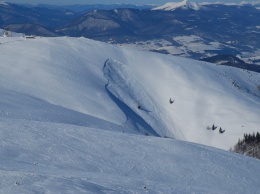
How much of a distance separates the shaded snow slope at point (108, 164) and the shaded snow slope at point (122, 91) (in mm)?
5351

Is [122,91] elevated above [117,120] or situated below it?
below

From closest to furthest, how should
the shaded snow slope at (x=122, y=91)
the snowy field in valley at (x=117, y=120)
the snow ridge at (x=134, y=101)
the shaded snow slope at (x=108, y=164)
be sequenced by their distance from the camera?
the shaded snow slope at (x=108, y=164), the snowy field in valley at (x=117, y=120), the shaded snow slope at (x=122, y=91), the snow ridge at (x=134, y=101)

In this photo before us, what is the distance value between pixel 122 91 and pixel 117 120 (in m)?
9.00

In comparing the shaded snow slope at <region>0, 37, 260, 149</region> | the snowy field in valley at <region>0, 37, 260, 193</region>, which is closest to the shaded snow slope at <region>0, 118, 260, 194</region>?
the snowy field in valley at <region>0, 37, 260, 193</region>

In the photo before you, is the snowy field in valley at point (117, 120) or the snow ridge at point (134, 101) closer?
the snowy field in valley at point (117, 120)

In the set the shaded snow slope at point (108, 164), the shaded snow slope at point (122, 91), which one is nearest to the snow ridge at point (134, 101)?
the shaded snow slope at point (122, 91)

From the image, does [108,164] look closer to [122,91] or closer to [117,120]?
[117,120]

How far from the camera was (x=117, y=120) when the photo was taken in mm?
28047

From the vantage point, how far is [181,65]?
163ft

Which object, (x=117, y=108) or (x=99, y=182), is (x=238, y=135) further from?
(x=99, y=182)

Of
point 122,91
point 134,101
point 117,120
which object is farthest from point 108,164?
point 122,91

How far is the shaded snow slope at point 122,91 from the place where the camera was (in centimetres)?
2700

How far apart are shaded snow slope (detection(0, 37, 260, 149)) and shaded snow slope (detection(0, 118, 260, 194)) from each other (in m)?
5.35

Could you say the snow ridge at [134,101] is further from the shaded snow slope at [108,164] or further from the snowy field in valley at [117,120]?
the shaded snow slope at [108,164]
